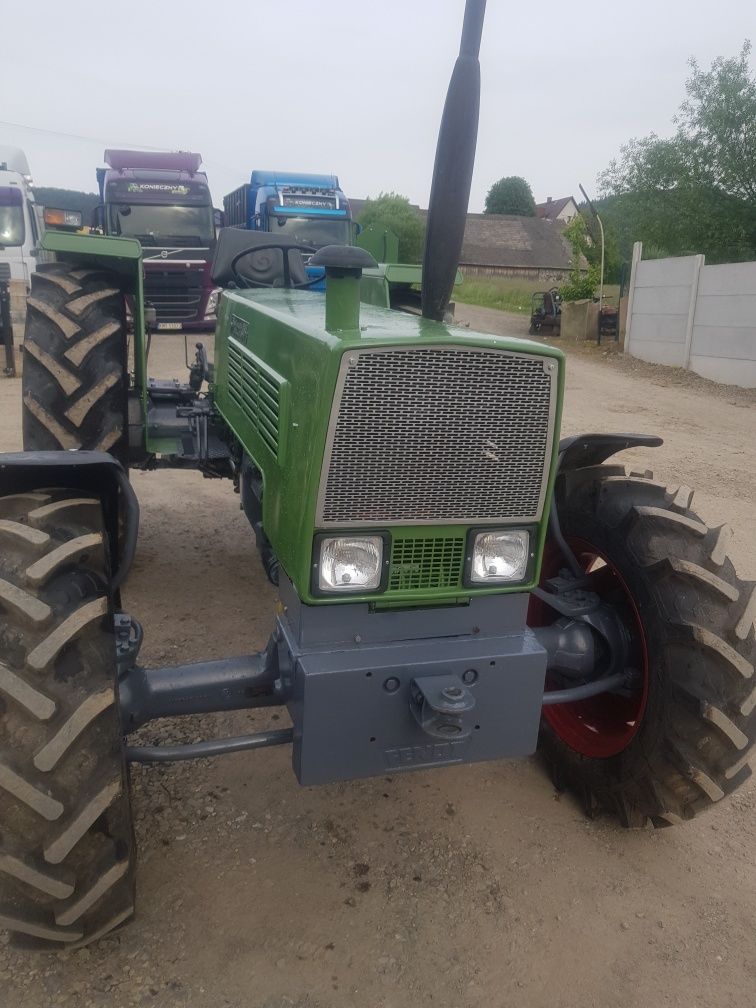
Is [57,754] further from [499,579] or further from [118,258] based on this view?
[118,258]

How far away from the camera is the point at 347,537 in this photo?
6.89 feet

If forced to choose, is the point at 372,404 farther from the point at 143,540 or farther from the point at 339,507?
the point at 143,540

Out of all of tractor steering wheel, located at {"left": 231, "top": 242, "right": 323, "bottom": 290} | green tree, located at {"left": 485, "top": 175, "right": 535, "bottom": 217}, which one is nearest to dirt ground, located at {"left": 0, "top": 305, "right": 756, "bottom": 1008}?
tractor steering wheel, located at {"left": 231, "top": 242, "right": 323, "bottom": 290}

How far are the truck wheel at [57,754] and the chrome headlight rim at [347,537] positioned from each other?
52 cm

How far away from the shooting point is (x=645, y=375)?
587 inches

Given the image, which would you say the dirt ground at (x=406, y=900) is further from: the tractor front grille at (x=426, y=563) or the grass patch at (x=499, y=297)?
the grass patch at (x=499, y=297)

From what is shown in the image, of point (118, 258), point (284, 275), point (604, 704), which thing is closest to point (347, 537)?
point (604, 704)

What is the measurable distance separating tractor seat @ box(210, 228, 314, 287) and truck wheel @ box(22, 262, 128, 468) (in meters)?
0.57

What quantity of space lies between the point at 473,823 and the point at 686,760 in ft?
2.45

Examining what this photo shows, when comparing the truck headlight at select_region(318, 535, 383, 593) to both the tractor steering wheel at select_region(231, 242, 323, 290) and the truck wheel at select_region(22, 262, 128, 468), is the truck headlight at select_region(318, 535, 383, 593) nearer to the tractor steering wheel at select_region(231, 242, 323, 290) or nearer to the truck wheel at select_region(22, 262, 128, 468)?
the truck wheel at select_region(22, 262, 128, 468)

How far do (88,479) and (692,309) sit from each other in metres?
14.2

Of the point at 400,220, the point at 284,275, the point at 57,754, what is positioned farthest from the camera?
the point at 400,220

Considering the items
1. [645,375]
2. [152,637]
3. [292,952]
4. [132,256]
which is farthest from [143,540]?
[645,375]

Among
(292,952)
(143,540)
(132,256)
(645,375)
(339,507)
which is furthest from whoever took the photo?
(645,375)
